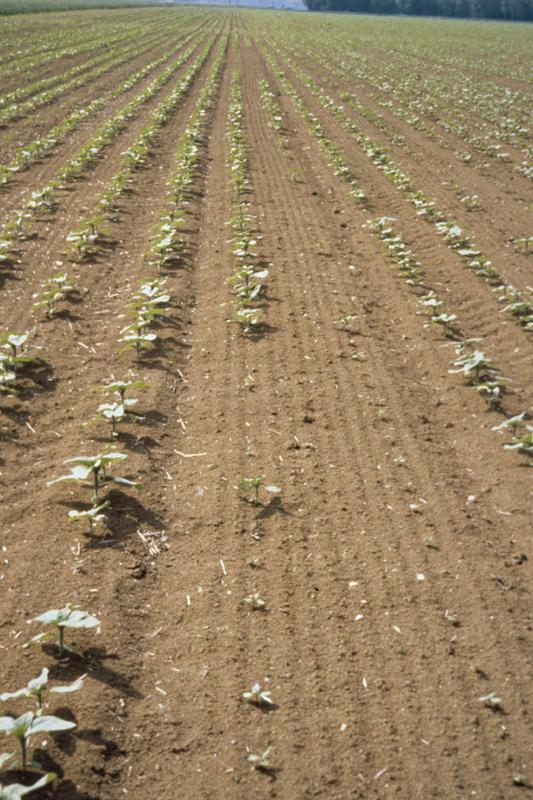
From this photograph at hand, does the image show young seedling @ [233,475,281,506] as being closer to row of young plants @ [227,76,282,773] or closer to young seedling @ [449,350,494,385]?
row of young plants @ [227,76,282,773]

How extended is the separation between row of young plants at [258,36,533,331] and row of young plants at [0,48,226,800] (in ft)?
12.8

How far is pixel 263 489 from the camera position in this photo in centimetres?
537

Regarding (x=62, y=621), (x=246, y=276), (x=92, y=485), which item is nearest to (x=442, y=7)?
(x=246, y=276)

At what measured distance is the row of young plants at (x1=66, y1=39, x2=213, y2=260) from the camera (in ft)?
33.3

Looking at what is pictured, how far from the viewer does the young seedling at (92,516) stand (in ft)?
15.9

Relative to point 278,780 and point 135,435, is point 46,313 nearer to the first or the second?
point 135,435

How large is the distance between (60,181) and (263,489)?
961 centimetres

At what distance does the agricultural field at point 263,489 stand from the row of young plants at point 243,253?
6cm

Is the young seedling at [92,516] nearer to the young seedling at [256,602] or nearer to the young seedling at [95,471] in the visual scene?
the young seedling at [95,471]

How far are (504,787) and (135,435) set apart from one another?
3623mm

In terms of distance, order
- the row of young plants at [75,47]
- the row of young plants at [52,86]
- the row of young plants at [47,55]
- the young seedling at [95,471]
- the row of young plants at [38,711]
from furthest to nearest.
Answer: the row of young plants at [47,55] → the row of young plants at [75,47] → the row of young plants at [52,86] → the young seedling at [95,471] → the row of young plants at [38,711]

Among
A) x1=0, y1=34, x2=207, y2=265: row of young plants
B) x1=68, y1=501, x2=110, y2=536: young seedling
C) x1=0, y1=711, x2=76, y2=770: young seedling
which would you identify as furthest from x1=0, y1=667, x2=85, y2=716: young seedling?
x1=0, y1=34, x2=207, y2=265: row of young plants

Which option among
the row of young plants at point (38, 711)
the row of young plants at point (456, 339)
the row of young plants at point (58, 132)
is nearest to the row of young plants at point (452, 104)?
the row of young plants at point (456, 339)

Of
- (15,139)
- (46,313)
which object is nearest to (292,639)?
(46,313)
